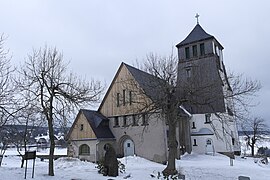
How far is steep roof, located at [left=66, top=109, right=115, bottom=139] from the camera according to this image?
104 feet

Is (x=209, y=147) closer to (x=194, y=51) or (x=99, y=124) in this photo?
(x=194, y=51)

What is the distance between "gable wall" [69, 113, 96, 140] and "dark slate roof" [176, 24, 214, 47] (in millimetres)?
20297

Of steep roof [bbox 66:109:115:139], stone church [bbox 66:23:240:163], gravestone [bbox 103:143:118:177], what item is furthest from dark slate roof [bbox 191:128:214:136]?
gravestone [bbox 103:143:118:177]

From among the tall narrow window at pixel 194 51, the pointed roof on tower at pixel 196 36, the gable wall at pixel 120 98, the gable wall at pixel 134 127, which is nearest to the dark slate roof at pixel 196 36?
the pointed roof on tower at pixel 196 36

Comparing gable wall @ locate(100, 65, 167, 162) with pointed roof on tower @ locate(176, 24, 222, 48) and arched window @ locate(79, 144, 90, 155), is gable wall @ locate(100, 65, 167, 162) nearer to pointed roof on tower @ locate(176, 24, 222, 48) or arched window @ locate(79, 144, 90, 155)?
arched window @ locate(79, 144, 90, 155)

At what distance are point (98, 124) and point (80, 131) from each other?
2296 mm

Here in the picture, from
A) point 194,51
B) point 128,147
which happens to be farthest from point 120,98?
point 194,51

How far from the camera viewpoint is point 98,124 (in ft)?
106

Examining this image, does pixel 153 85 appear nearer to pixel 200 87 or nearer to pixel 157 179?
pixel 200 87

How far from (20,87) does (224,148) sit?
94.5ft

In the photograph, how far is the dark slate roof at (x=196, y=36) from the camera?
42356 millimetres

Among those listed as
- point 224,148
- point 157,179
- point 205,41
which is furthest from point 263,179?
point 205,41

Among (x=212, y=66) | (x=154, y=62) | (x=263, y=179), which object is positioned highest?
(x=212, y=66)

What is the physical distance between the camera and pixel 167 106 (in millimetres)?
17984
